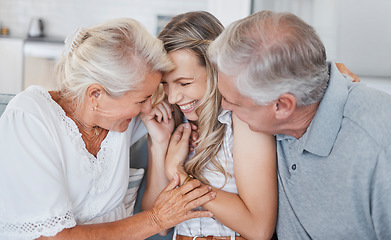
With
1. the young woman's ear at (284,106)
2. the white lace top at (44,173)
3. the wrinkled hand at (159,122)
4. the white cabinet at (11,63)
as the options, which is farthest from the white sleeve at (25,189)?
the white cabinet at (11,63)

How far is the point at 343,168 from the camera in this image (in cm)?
127

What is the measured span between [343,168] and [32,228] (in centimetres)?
98

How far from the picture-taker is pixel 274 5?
347cm

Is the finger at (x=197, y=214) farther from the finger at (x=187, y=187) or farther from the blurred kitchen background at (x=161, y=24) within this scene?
the blurred kitchen background at (x=161, y=24)

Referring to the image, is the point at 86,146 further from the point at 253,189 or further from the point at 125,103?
the point at 253,189

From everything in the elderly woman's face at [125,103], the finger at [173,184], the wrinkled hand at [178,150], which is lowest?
the finger at [173,184]

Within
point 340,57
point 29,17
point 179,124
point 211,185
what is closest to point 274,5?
point 340,57

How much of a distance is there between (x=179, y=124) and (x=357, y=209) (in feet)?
2.88

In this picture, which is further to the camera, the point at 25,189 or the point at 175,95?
the point at 175,95

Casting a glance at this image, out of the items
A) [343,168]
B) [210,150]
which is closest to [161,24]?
[210,150]

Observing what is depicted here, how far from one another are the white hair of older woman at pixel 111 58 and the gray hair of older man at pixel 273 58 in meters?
0.30

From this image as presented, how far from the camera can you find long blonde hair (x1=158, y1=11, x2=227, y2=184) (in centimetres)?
164

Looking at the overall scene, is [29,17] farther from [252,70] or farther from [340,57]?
[252,70]

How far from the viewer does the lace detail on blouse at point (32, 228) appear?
1.30m
